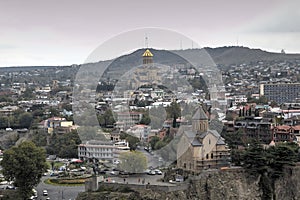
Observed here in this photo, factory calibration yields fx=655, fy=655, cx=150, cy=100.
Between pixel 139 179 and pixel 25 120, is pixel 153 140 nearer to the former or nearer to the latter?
pixel 139 179

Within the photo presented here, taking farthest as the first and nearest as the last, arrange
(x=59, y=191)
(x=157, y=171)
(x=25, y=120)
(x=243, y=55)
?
1. (x=243, y=55)
2. (x=25, y=120)
3. (x=59, y=191)
4. (x=157, y=171)

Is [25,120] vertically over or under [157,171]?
over

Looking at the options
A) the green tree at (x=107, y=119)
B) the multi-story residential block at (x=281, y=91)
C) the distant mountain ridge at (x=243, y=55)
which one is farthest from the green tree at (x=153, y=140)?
the distant mountain ridge at (x=243, y=55)

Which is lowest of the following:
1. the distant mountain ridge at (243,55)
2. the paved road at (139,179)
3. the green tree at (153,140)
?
the paved road at (139,179)

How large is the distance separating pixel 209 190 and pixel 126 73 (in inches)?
127

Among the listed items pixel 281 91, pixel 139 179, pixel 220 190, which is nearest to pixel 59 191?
pixel 139 179

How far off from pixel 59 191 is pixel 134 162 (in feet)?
6.12

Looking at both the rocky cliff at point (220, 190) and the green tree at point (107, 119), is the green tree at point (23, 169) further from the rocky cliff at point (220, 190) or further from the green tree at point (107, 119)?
the green tree at point (107, 119)

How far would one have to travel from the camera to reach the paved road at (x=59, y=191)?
12891 mm

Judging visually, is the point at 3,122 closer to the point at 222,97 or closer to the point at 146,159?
the point at 222,97

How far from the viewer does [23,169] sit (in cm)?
1273

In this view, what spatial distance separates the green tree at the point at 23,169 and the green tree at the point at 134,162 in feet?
5.61

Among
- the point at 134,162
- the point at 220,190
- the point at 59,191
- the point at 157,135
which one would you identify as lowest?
the point at 59,191

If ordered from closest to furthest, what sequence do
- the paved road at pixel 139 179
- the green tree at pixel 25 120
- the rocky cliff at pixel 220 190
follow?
the rocky cliff at pixel 220 190
the paved road at pixel 139 179
the green tree at pixel 25 120
